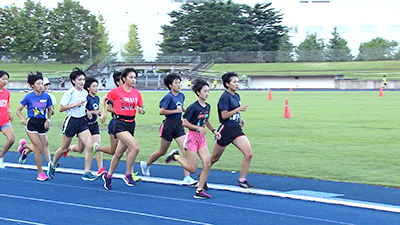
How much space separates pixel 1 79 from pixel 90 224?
195 inches

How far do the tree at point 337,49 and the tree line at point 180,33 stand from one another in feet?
0.49

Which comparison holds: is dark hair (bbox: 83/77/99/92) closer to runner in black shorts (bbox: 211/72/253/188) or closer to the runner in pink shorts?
the runner in pink shorts

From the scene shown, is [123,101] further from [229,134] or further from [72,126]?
[229,134]

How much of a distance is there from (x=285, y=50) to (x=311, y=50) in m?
4.79

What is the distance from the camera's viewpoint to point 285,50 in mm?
87062

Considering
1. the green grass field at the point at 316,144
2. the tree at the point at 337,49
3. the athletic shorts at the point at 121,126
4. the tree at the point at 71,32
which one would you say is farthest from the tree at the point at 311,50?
the athletic shorts at the point at 121,126

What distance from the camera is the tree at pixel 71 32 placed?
88750mm

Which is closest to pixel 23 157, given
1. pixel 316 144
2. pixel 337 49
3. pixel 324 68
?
pixel 316 144

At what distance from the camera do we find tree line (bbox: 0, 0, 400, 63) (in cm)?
8775

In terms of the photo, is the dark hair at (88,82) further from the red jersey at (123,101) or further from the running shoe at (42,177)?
the running shoe at (42,177)

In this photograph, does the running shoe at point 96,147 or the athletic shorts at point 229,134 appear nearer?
the athletic shorts at point 229,134

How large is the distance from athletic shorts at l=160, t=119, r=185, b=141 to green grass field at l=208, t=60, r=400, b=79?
57333 mm

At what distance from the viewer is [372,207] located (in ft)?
24.9

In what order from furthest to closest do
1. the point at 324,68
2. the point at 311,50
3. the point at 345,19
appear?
the point at 345,19 < the point at 311,50 < the point at 324,68
